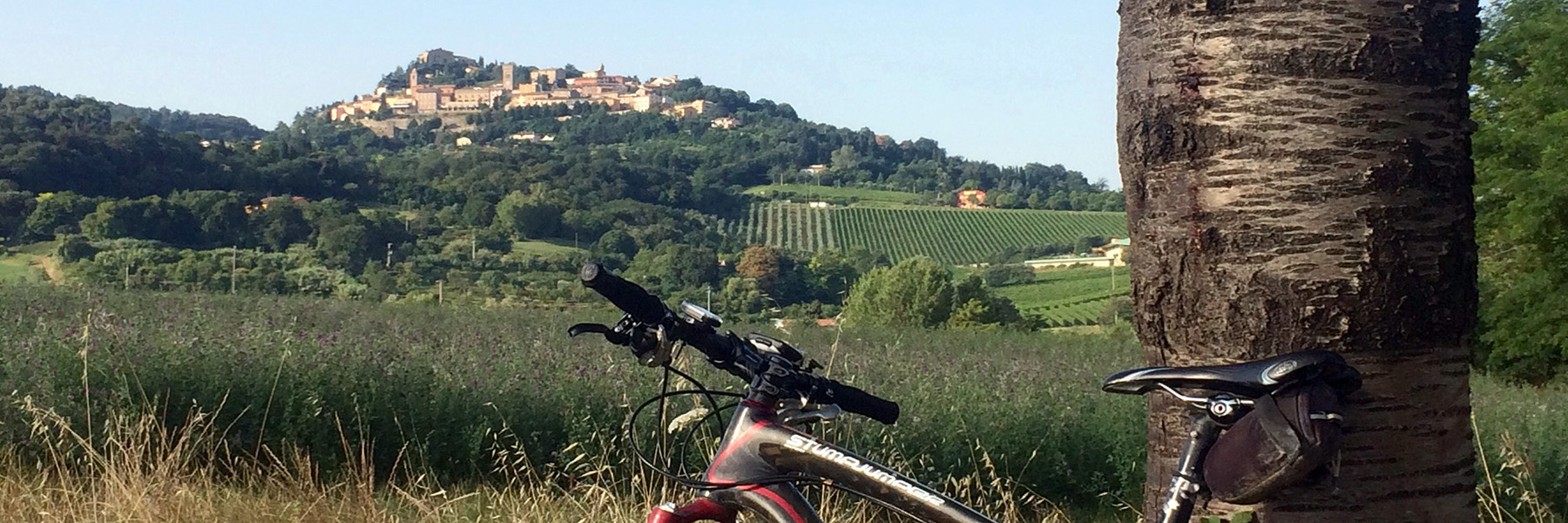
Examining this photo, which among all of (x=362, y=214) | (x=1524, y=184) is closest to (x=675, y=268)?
(x=362, y=214)

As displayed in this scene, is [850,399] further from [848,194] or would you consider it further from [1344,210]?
[848,194]

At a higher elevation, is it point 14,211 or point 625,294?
point 625,294

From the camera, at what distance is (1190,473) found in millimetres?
1925

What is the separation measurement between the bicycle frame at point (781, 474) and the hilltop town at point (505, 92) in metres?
110

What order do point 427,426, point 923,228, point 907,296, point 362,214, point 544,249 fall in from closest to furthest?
point 427,426 → point 907,296 → point 362,214 → point 544,249 → point 923,228

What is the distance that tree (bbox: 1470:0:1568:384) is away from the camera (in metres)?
22.6

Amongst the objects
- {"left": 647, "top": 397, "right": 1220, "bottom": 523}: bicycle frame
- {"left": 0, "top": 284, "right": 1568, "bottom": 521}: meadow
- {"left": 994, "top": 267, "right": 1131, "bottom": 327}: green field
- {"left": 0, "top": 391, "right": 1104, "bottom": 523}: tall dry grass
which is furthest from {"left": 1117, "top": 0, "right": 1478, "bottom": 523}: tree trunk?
{"left": 994, "top": 267, "right": 1131, "bottom": 327}: green field

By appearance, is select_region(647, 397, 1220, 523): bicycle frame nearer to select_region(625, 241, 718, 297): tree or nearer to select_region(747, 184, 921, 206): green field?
select_region(625, 241, 718, 297): tree

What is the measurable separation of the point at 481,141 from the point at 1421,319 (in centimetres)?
10264

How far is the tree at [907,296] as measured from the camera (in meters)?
41.2

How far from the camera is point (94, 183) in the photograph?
146 ft

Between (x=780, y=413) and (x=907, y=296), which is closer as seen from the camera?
(x=780, y=413)

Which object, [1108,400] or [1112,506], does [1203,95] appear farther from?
[1108,400]

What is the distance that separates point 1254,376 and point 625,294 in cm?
92
